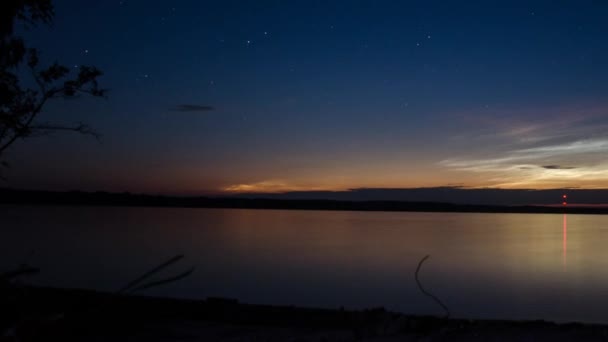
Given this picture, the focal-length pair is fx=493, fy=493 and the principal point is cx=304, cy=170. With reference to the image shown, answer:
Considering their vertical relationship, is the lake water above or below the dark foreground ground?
below

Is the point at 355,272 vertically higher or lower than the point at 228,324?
lower

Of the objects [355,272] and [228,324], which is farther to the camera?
[355,272]

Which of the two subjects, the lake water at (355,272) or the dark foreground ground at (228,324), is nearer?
the dark foreground ground at (228,324)

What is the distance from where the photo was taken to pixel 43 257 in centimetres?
2667

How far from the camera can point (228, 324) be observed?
24.0 feet

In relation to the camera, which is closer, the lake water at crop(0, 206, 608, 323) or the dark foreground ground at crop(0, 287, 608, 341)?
the dark foreground ground at crop(0, 287, 608, 341)

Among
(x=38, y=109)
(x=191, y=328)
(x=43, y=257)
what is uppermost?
(x=38, y=109)

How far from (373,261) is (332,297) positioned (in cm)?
1001

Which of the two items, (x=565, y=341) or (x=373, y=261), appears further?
(x=373, y=261)

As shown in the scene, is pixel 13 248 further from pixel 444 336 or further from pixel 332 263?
pixel 444 336

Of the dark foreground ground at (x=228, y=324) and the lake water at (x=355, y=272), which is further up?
the dark foreground ground at (x=228, y=324)

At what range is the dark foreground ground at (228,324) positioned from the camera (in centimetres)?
122

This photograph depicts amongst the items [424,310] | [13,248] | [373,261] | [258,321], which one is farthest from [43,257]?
[258,321]

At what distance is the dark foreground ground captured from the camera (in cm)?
122
